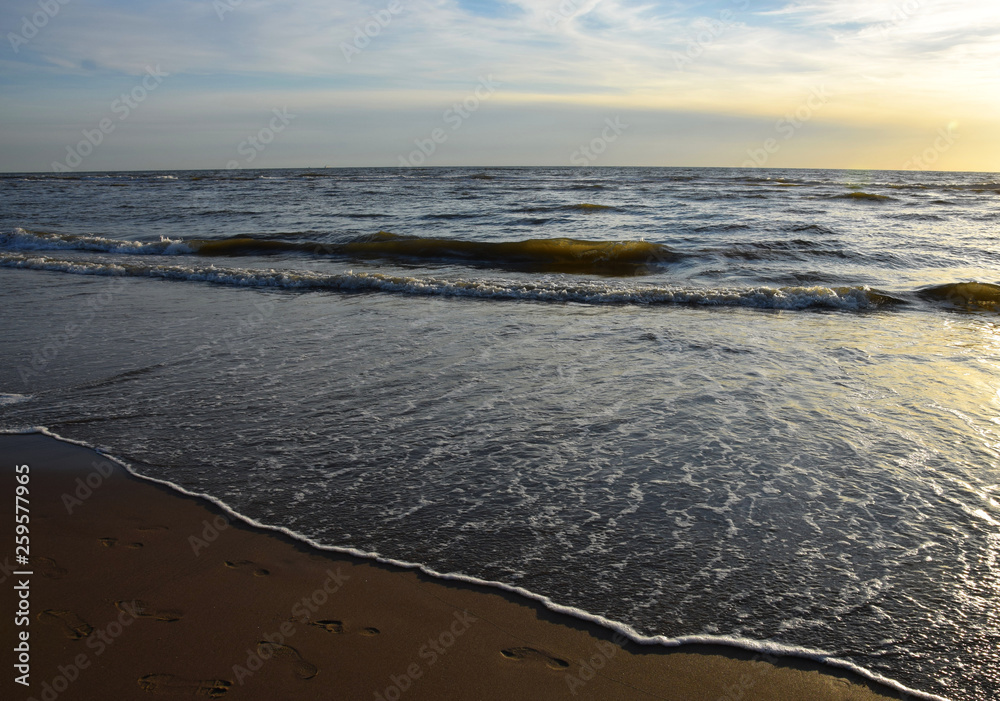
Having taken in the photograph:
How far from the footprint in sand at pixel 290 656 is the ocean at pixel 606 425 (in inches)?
31.1

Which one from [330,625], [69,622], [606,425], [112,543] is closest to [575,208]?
[606,425]

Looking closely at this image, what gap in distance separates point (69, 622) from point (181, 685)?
30.4 inches

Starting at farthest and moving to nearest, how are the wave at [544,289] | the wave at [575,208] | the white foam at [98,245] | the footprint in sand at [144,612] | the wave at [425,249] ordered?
the wave at [575,208] → the white foam at [98,245] → the wave at [425,249] → the wave at [544,289] → the footprint in sand at [144,612]

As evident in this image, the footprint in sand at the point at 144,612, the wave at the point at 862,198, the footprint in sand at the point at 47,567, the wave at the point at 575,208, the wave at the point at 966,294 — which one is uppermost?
the wave at the point at 862,198

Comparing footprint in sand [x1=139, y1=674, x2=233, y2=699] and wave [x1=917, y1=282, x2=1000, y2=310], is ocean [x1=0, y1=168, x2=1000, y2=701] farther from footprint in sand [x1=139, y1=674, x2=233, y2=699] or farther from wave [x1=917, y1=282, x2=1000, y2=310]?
footprint in sand [x1=139, y1=674, x2=233, y2=699]

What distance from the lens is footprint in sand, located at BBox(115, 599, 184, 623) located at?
284cm

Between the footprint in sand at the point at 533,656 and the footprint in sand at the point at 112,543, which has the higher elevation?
the footprint in sand at the point at 112,543

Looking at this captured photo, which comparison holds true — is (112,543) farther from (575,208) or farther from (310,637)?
(575,208)

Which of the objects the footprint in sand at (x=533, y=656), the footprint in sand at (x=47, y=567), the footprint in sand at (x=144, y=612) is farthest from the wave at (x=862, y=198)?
the footprint in sand at (x=47, y=567)

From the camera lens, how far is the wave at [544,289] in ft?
33.8

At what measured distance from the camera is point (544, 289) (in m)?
11.0

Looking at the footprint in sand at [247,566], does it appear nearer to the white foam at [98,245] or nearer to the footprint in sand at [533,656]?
the footprint in sand at [533,656]

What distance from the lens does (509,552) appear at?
132 inches

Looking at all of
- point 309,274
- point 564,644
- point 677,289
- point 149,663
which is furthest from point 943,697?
point 309,274
